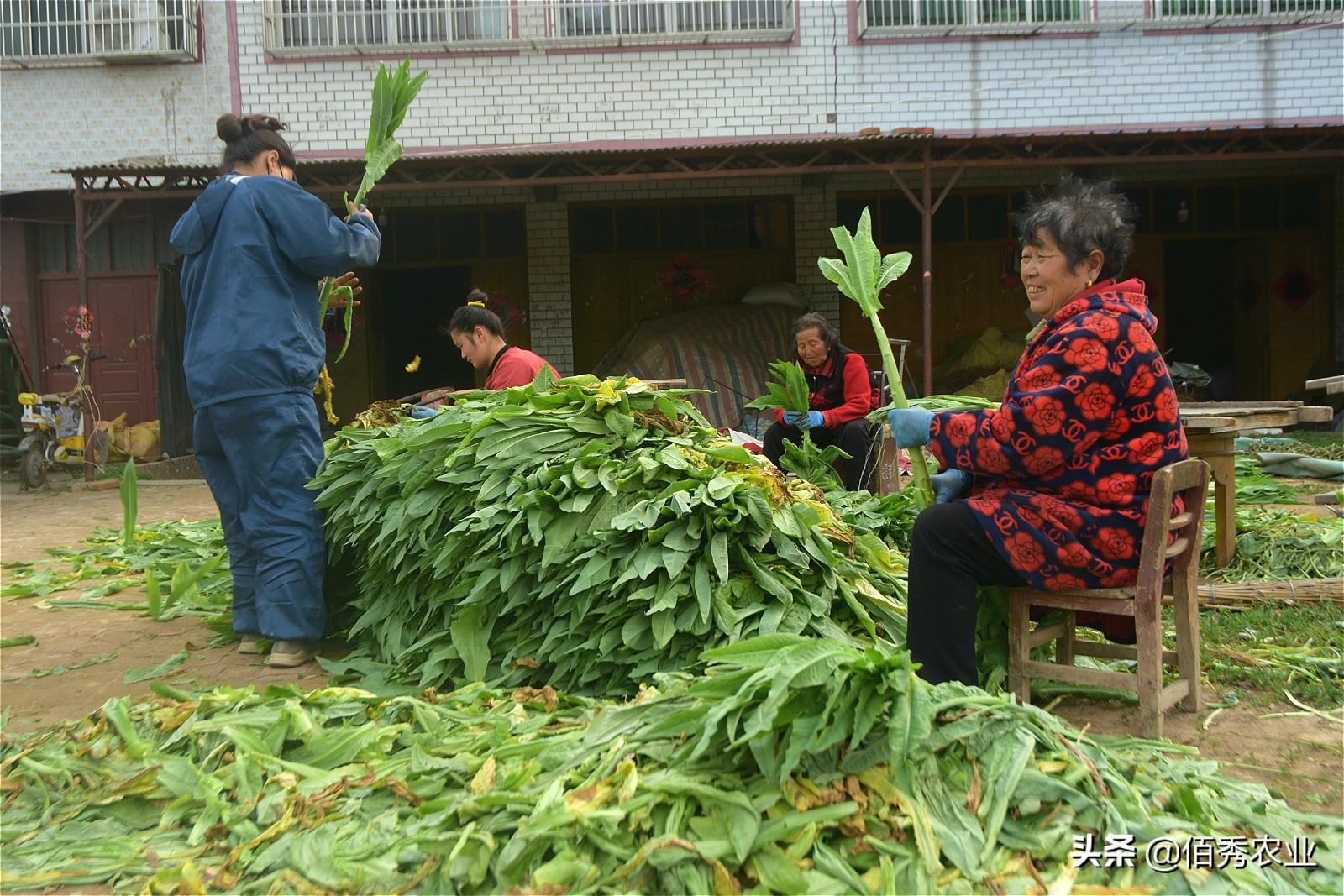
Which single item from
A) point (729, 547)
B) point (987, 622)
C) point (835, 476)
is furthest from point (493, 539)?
point (835, 476)

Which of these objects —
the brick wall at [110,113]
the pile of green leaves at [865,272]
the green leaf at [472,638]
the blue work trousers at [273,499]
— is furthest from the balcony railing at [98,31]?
the pile of green leaves at [865,272]

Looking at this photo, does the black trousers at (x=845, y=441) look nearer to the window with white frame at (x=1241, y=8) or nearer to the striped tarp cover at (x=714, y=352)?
the striped tarp cover at (x=714, y=352)

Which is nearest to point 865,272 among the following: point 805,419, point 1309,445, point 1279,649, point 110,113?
point 1279,649

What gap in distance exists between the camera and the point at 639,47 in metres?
10.9

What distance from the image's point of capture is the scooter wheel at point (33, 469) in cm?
996

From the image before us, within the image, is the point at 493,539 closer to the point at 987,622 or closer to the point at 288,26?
the point at 987,622

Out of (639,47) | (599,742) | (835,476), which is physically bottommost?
(599,742)

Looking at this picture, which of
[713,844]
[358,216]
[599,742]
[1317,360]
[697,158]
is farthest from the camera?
[1317,360]

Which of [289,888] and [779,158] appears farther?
[779,158]

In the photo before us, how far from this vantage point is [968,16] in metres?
11.1

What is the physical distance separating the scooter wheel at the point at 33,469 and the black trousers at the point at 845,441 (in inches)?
299

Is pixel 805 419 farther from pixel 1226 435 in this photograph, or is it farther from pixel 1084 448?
pixel 1084 448

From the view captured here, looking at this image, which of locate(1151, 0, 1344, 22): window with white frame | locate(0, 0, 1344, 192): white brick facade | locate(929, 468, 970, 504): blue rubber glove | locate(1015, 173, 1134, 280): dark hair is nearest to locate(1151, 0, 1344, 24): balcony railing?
locate(1151, 0, 1344, 22): window with white frame

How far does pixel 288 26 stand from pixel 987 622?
34.0ft
